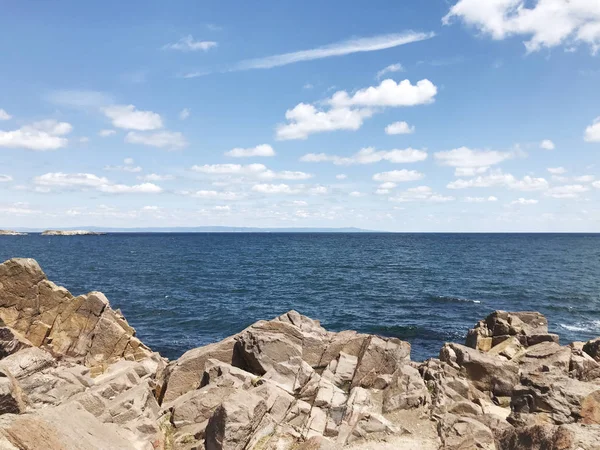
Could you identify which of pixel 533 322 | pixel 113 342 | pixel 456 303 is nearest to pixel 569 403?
pixel 533 322

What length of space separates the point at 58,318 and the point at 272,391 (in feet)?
64.7

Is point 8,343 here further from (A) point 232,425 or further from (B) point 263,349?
(A) point 232,425

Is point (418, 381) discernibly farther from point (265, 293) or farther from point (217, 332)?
point (265, 293)

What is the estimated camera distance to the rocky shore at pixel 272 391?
44.4ft

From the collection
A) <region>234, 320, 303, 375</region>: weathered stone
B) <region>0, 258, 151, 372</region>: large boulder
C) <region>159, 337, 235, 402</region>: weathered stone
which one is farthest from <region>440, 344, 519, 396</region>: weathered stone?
<region>0, 258, 151, 372</region>: large boulder

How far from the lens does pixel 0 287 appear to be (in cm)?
2881

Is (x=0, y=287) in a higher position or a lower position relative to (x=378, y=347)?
higher

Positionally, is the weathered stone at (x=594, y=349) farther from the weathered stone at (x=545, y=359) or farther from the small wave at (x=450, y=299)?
the small wave at (x=450, y=299)

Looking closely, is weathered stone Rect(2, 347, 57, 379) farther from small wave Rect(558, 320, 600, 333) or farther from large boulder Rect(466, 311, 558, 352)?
small wave Rect(558, 320, 600, 333)

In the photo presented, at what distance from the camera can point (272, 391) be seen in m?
18.0

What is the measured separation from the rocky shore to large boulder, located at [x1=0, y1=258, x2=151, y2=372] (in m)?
0.07

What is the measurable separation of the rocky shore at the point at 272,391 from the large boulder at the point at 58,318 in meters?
0.07

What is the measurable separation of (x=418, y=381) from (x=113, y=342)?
2049cm

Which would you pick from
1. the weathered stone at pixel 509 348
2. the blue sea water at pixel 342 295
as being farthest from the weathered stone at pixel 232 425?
the blue sea water at pixel 342 295
